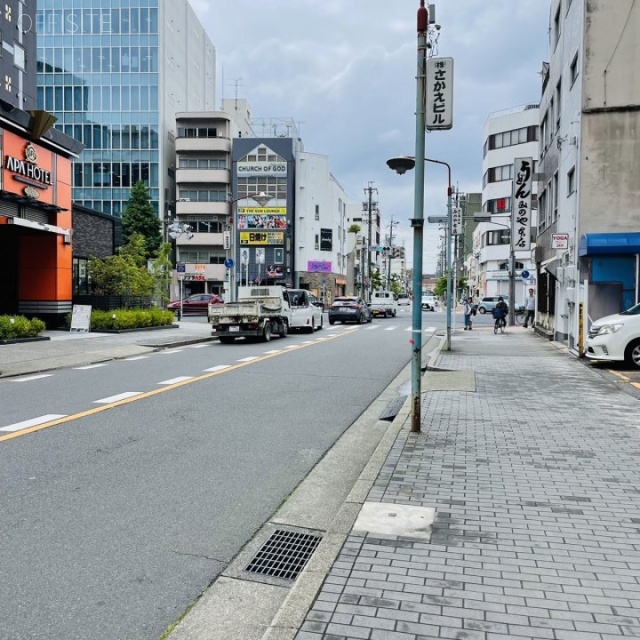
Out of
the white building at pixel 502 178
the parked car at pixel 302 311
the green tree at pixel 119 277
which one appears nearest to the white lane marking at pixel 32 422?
the parked car at pixel 302 311

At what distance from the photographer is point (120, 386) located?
11047mm

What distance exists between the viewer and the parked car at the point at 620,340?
42.4 feet

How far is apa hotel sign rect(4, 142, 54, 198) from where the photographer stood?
66.4 feet

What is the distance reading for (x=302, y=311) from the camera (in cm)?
2588

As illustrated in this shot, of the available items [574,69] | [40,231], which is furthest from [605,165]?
[40,231]

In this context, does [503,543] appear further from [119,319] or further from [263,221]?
[263,221]

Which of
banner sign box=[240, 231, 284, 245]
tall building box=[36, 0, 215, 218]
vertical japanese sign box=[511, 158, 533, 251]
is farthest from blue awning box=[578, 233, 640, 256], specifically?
tall building box=[36, 0, 215, 218]

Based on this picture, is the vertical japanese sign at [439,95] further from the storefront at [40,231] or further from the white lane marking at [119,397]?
the storefront at [40,231]

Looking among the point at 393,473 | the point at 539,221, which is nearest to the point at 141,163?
the point at 539,221

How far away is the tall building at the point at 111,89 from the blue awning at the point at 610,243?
A: 6084 cm

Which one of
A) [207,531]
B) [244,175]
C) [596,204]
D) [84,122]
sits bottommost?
[207,531]

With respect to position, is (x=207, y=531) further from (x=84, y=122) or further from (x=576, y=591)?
(x=84, y=122)

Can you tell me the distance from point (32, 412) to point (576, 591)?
7687 millimetres

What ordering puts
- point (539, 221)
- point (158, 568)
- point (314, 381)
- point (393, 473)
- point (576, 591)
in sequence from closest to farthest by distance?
1. point (576, 591)
2. point (158, 568)
3. point (393, 473)
4. point (314, 381)
5. point (539, 221)
